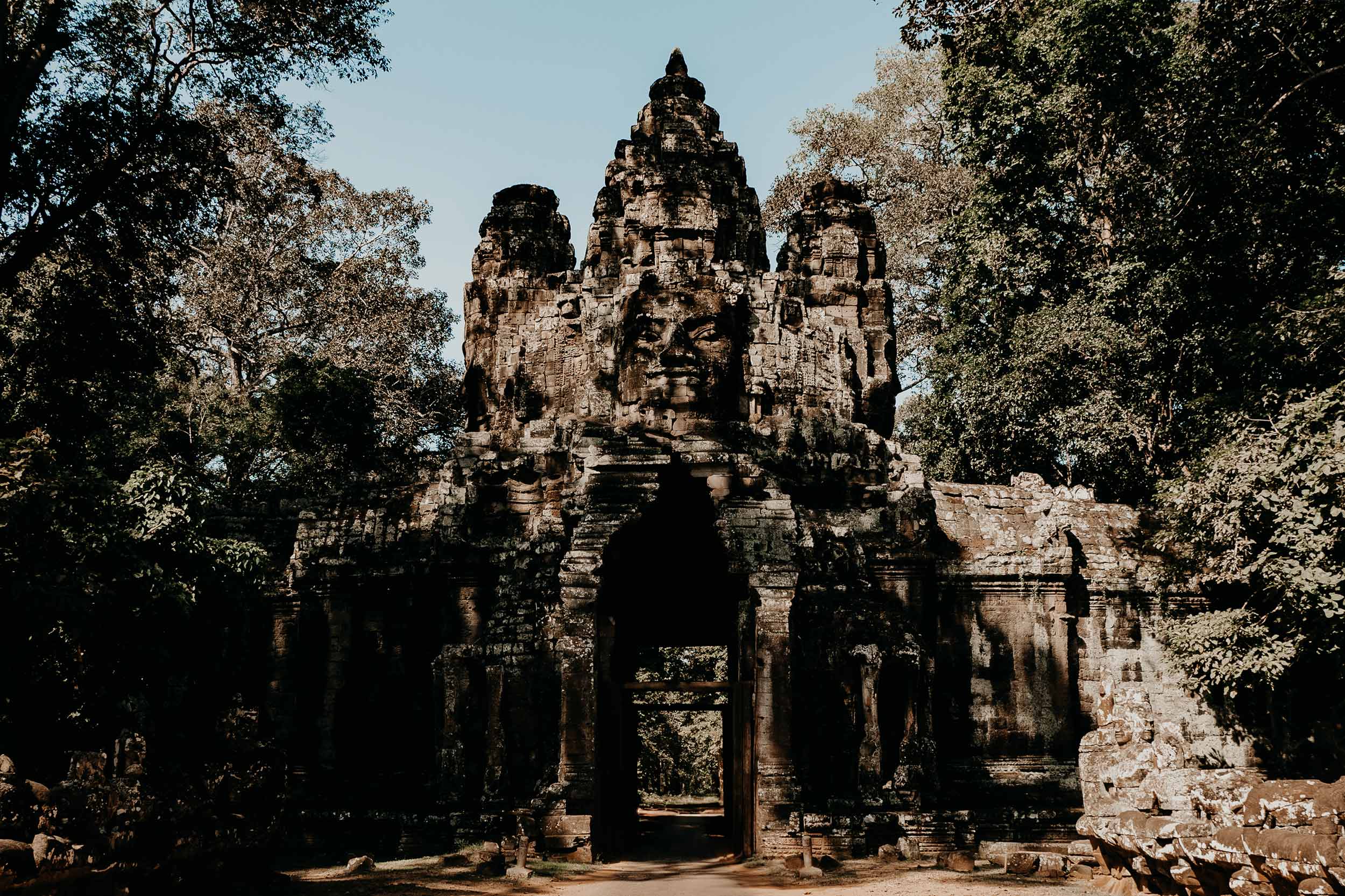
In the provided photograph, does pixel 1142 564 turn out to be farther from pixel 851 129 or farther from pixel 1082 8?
pixel 851 129

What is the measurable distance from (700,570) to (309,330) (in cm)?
1506

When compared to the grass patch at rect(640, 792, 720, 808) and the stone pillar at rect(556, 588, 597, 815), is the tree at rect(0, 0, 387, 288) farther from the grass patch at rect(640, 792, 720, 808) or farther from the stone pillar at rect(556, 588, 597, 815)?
the grass patch at rect(640, 792, 720, 808)

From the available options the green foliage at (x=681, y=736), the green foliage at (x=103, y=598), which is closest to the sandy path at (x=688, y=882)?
the green foliage at (x=103, y=598)

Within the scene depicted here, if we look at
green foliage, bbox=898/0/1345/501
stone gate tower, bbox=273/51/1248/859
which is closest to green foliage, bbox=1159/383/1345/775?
stone gate tower, bbox=273/51/1248/859

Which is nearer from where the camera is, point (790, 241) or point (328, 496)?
point (328, 496)

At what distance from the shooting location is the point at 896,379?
1916cm

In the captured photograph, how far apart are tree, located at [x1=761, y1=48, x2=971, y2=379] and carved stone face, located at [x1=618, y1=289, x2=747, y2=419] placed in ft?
40.8

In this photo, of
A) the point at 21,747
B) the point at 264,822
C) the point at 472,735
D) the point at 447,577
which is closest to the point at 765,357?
the point at 447,577

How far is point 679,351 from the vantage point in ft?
53.8

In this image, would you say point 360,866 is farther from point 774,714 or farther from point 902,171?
point 902,171

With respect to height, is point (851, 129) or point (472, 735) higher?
point (851, 129)

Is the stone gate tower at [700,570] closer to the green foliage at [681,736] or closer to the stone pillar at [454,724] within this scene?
the stone pillar at [454,724]

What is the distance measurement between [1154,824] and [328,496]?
1230 cm

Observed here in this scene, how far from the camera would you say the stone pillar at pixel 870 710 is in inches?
554
